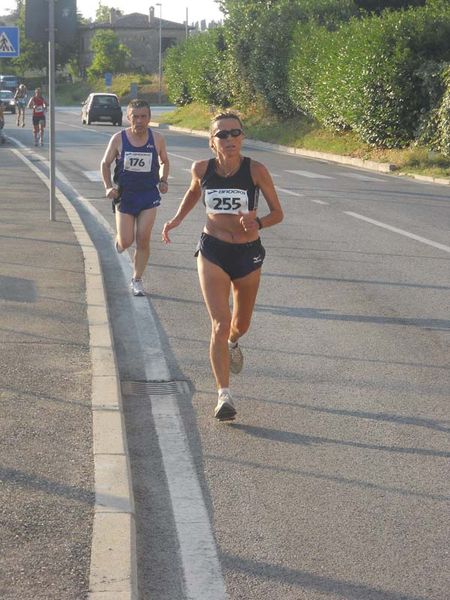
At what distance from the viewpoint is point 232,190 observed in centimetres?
692

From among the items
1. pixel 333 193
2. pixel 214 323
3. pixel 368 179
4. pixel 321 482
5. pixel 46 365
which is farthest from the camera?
pixel 368 179

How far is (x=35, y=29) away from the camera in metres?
15.0

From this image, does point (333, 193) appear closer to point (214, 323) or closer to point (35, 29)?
point (35, 29)

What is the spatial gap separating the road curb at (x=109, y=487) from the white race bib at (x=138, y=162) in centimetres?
202

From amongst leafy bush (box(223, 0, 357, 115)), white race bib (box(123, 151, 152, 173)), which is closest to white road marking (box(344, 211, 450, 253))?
white race bib (box(123, 151, 152, 173))

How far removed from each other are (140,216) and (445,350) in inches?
136

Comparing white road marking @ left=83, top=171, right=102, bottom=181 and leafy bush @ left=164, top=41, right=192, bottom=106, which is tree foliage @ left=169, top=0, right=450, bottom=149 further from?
leafy bush @ left=164, top=41, right=192, bottom=106

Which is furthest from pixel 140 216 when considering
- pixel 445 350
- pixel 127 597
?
pixel 127 597

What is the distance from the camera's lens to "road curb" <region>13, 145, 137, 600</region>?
4.21 m

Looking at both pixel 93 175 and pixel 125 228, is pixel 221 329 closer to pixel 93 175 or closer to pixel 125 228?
pixel 125 228

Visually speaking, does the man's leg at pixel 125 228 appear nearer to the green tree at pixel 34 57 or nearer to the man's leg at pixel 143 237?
the man's leg at pixel 143 237

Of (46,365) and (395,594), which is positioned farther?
(46,365)

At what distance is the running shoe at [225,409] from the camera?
21.9ft

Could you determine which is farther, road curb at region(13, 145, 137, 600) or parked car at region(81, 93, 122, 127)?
parked car at region(81, 93, 122, 127)
